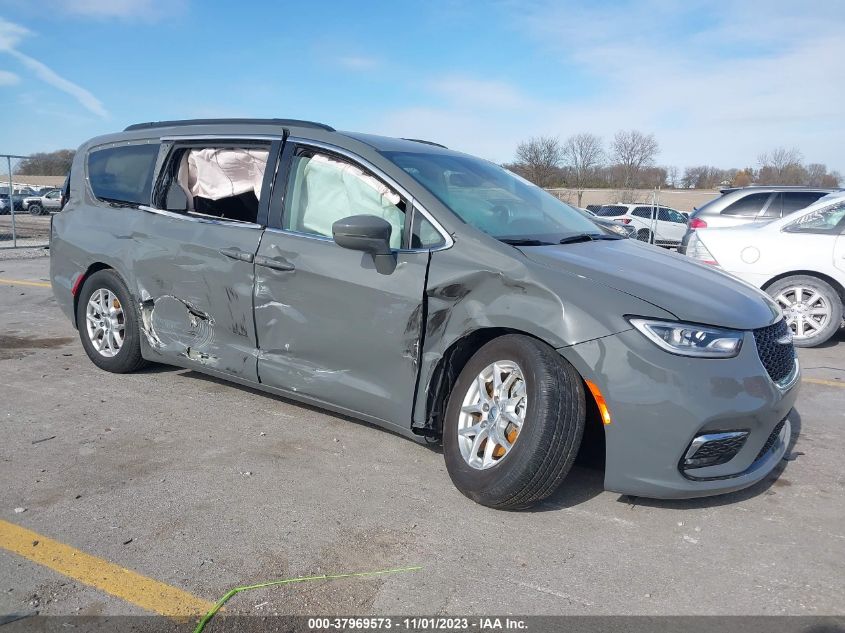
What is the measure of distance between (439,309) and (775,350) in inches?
63.4

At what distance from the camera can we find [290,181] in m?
4.16

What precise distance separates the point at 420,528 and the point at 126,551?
1.21 meters

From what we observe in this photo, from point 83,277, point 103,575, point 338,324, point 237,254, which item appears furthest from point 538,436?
point 83,277

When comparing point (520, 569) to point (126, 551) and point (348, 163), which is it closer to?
point (126, 551)

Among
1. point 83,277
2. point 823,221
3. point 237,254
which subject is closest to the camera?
point 237,254

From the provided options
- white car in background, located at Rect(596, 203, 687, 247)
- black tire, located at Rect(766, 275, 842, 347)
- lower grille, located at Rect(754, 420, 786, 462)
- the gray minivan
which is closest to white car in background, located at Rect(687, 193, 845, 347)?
black tire, located at Rect(766, 275, 842, 347)

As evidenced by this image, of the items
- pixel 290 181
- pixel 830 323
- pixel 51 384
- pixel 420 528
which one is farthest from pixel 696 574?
pixel 830 323

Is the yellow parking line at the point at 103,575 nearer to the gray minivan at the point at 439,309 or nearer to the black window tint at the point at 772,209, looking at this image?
the gray minivan at the point at 439,309

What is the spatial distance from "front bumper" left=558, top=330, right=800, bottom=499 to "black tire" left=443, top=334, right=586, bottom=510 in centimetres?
10

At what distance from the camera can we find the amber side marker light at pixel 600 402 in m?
3.03

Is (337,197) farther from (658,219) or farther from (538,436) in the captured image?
(658,219)

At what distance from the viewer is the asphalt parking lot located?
8.49 feet

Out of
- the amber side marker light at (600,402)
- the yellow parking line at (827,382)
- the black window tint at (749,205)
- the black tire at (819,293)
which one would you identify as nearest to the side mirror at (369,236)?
the amber side marker light at (600,402)

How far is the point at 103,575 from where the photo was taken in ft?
8.67
